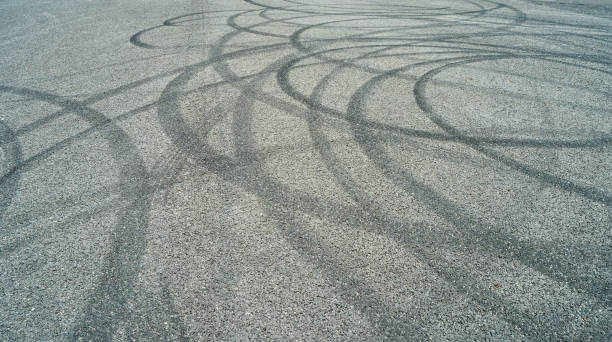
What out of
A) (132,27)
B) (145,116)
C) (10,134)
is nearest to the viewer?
(10,134)

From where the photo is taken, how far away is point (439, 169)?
12.8 ft

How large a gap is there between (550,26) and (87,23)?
1120 cm

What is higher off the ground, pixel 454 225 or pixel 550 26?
pixel 550 26

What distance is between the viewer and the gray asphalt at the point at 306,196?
2486mm

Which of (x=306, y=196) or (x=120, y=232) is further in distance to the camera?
(x=306, y=196)

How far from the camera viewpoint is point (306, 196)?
351 centimetres

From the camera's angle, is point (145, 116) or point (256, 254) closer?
point (256, 254)

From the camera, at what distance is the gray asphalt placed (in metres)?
2.49

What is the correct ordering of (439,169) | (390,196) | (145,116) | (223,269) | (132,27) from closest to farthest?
(223,269)
(390,196)
(439,169)
(145,116)
(132,27)

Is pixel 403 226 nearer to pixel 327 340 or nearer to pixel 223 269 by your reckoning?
pixel 327 340

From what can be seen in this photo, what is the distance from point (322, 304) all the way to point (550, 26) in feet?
32.7

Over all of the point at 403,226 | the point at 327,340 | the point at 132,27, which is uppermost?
the point at 132,27

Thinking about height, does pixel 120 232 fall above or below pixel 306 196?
below

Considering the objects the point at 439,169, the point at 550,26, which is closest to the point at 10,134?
the point at 439,169
